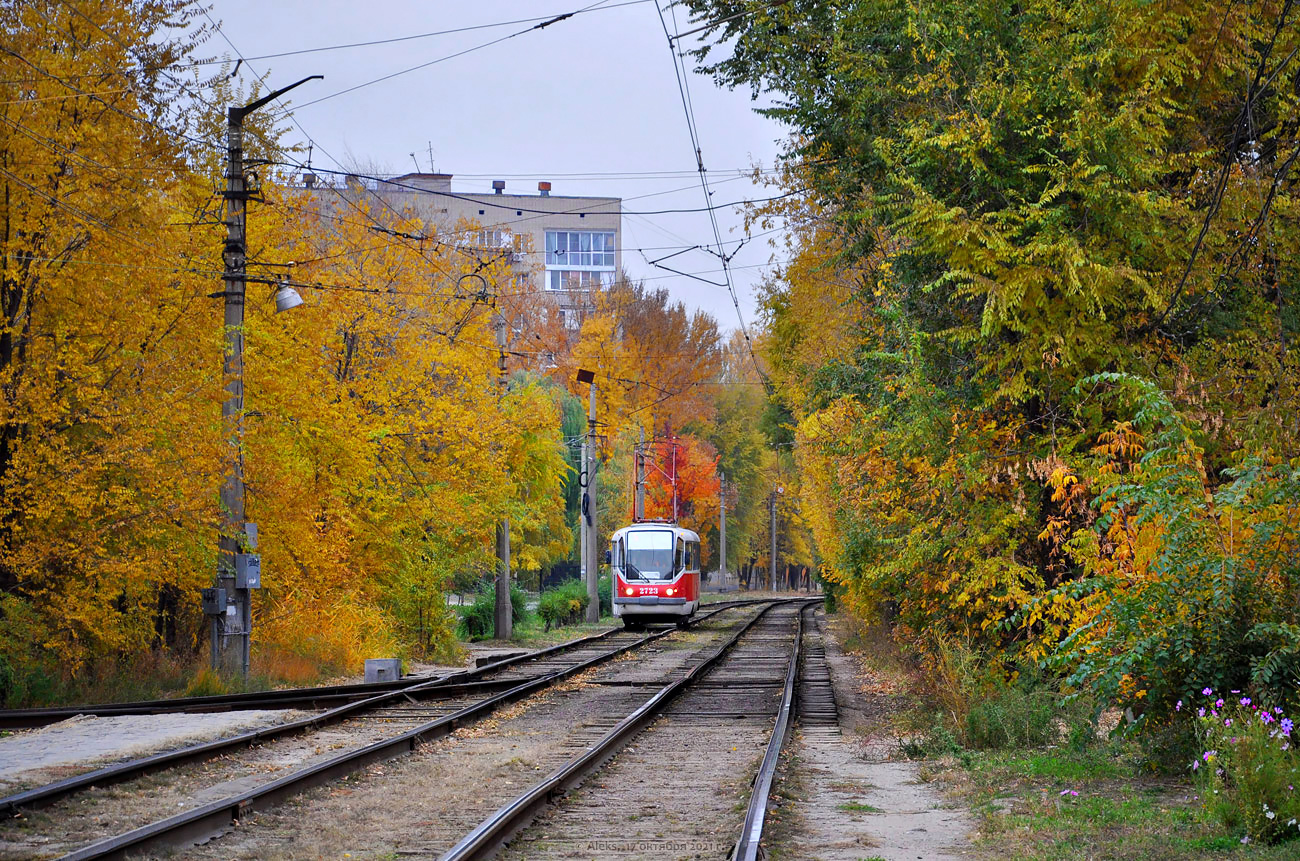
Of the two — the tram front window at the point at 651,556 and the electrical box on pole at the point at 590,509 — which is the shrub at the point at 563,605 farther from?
the tram front window at the point at 651,556

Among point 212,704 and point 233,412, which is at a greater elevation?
point 233,412

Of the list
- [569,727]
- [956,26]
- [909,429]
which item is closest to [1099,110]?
[956,26]

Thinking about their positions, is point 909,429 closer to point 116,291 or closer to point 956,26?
point 956,26

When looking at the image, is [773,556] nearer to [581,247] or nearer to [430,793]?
[581,247]

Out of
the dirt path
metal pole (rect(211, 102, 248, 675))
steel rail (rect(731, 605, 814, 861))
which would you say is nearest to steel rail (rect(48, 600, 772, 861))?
steel rail (rect(731, 605, 814, 861))

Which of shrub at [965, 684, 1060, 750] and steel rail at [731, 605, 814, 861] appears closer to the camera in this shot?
steel rail at [731, 605, 814, 861]

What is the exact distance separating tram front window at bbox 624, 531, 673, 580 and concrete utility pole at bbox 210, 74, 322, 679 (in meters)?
20.1

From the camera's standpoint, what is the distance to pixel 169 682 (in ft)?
62.6

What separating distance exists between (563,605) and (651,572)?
3197 mm

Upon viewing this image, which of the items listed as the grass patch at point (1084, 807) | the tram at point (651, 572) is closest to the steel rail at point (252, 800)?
the grass patch at point (1084, 807)

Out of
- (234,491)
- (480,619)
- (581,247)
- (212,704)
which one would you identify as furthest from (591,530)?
(581,247)

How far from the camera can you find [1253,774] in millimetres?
7715

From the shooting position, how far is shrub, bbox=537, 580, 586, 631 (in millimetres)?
38406

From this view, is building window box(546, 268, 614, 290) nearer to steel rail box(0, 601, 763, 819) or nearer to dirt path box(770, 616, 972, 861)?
steel rail box(0, 601, 763, 819)
